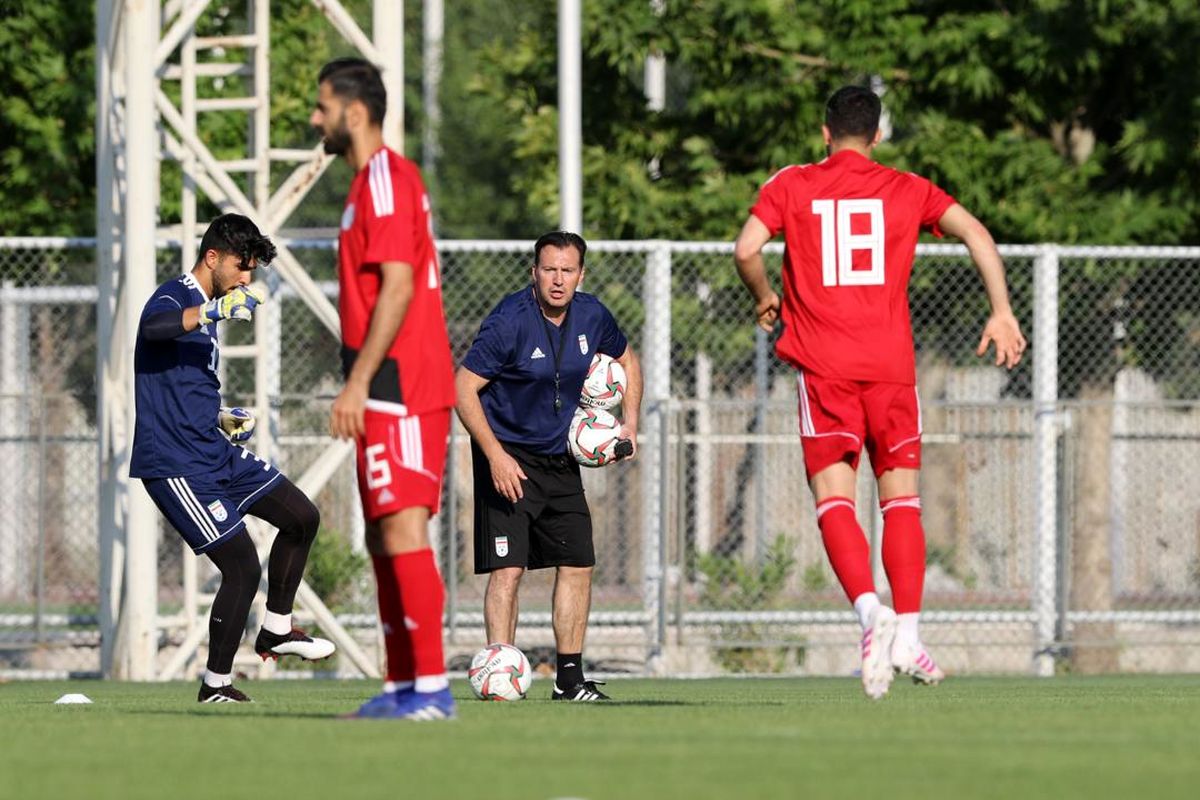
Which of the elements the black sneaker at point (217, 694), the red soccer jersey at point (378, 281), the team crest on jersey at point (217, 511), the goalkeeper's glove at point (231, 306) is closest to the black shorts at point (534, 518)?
the team crest on jersey at point (217, 511)

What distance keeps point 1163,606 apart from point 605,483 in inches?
192

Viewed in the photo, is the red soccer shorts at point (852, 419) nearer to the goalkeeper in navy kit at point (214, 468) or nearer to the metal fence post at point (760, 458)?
the goalkeeper in navy kit at point (214, 468)

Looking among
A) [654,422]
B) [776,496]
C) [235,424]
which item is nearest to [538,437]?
[235,424]

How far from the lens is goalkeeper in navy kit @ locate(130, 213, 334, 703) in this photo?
962 cm

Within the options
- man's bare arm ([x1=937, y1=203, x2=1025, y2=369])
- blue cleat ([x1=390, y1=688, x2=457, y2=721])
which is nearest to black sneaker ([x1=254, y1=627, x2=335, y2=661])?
blue cleat ([x1=390, y1=688, x2=457, y2=721])

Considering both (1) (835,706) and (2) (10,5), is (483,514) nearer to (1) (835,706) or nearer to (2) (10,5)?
(1) (835,706)

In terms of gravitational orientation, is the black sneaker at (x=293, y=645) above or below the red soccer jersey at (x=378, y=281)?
below

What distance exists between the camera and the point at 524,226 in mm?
32656

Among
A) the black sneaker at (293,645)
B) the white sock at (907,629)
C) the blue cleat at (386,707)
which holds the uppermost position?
the white sock at (907,629)

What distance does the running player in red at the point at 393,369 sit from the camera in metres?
6.93

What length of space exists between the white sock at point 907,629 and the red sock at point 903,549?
129mm

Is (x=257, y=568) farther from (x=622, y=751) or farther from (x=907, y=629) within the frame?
(x=622, y=751)

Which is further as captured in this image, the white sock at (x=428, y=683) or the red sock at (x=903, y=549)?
the red sock at (x=903, y=549)

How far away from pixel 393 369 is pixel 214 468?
310cm
